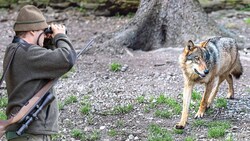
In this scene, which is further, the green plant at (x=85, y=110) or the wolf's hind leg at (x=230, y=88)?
the wolf's hind leg at (x=230, y=88)

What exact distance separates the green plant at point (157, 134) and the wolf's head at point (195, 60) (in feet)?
2.87

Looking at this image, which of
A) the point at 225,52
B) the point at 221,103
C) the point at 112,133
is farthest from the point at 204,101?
the point at 112,133

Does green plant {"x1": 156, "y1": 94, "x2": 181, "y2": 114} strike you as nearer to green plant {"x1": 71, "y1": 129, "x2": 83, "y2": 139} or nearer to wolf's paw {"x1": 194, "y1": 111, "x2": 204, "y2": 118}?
wolf's paw {"x1": 194, "y1": 111, "x2": 204, "y2": 118}

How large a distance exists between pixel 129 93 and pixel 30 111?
4.56 meters

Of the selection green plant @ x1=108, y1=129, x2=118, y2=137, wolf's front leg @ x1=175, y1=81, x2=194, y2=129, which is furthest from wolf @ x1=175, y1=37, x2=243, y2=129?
green plant @ x1=108, y1=129, x2=118, y2=137

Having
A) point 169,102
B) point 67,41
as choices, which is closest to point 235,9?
point 169,102

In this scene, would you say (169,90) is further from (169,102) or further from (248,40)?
(248,40)

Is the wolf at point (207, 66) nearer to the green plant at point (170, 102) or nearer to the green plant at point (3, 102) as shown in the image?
the green plant at point (170, 102)

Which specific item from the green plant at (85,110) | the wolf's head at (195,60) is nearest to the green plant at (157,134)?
the wolf's head at (195,60)

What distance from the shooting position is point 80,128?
765 centimetres

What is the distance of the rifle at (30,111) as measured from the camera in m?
4.39

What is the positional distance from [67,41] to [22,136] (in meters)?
0.89

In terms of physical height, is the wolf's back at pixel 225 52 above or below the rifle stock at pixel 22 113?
below

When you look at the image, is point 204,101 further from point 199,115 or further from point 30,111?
point 30,111
